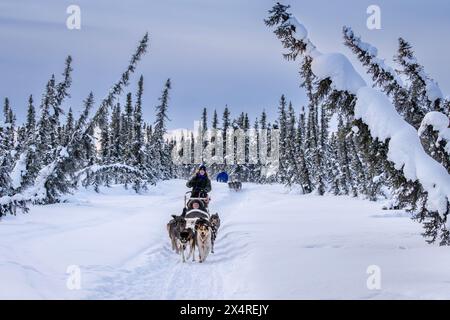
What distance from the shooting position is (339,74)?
10.1 meters

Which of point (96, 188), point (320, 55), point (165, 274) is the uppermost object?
point (320, 55)

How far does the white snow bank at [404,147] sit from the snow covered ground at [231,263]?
4.51 ft

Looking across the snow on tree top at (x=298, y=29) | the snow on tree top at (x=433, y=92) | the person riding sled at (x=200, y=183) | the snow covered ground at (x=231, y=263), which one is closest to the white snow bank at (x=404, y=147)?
the snow covered ground at (x=231, y=263)

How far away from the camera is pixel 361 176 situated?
37.9 meters

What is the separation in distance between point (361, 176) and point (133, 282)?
32.9m

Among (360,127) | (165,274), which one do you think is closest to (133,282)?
(165,274)

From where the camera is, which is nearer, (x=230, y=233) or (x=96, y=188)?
(x=230, y=233)

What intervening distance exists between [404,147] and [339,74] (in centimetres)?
223

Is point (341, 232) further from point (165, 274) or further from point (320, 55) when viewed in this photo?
point (165, 274)

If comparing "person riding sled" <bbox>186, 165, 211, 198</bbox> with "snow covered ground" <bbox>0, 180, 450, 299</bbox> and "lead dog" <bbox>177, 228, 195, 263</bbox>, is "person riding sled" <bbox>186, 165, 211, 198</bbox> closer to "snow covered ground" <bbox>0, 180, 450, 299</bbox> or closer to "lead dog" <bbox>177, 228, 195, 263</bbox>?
"snow covered ground" <bbox>0, 180, 450, 299</bbox>

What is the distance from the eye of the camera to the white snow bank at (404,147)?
29.7 feet

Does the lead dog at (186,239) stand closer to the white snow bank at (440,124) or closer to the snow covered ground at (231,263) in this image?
the snow covered ground at (231,263)

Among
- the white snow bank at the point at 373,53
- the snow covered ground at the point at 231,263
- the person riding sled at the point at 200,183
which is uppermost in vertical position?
the white snow bank at the point at 373,53

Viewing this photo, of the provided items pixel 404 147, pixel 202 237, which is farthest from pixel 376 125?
pixel 202 237
